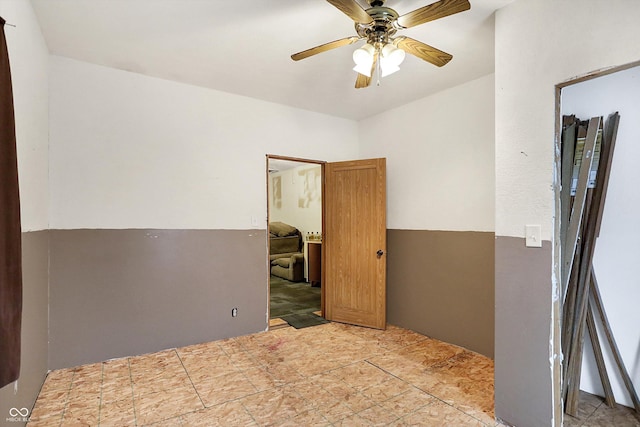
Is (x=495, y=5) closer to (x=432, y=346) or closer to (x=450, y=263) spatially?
(x=450, y=263)

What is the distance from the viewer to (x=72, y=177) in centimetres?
294

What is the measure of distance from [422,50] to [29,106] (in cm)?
259

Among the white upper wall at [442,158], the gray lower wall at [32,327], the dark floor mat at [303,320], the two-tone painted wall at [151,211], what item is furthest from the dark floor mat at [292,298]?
the gray lower wall at [32,327]

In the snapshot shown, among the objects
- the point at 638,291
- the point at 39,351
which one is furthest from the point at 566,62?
the point at 39,351

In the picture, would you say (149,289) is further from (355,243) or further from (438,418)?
(438,418)

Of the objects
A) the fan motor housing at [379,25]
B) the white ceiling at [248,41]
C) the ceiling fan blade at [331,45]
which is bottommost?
the ceiling fan blade at [331,45]

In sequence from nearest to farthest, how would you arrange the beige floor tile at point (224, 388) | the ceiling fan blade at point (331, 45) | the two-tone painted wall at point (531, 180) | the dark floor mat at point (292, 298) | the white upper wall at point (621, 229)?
1. the two-tone painted wall at point (531, 180)
2. the ceiling fan blade at point (331, 45)
3. the white upper wall at point (621, 229)
4. the beige floor tile at point (224, 388)
5. the dark floor mat at point (292, 298)

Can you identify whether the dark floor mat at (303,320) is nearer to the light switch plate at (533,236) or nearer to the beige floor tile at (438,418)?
the beige floor tile at (438,418)

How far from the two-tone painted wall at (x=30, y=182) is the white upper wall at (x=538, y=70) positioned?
9.20 feet

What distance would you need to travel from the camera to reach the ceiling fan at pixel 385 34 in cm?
178

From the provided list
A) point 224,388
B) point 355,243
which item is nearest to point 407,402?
point 224,388

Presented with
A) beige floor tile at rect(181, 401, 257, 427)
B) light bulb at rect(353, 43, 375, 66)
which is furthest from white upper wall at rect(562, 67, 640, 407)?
beige floor tile at rect(181, 401, 257, 427)

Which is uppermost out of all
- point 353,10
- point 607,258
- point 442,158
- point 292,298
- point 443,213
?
point 353,10

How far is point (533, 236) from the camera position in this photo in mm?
1979
